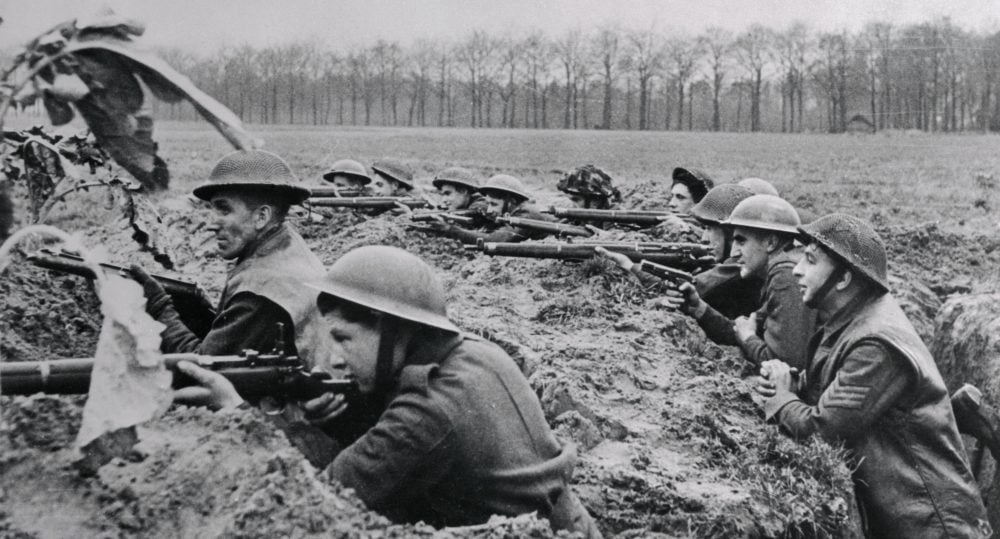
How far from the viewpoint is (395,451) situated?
9.48 feet

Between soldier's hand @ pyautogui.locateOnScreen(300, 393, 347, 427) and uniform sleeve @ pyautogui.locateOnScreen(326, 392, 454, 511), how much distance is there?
29 cm

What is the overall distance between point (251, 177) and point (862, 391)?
326cm

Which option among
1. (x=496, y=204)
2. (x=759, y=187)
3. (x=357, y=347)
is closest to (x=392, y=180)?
(x=496, y=204)

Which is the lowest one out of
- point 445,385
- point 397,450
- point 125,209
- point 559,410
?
point 559,410

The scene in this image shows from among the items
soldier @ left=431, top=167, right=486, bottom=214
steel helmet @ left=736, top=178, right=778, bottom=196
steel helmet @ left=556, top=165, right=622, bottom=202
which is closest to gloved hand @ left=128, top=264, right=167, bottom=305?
steel helmet @ left=736, top=178, right=778, bottom=196

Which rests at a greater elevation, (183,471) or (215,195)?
(215,195)

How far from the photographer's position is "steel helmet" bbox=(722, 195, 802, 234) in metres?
6.37

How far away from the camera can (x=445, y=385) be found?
299cm

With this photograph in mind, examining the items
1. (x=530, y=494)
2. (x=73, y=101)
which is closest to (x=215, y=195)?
(x=530, y=494)

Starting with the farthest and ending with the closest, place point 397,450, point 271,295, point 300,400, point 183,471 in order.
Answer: point 271,295
point 300,400
point 397,450
point 183,471

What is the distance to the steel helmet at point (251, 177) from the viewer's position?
442cm

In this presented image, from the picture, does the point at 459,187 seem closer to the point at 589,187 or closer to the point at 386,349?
the point at 589,187

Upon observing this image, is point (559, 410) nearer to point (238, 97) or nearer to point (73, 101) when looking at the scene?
point (73, 101)

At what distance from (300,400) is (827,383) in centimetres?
308
